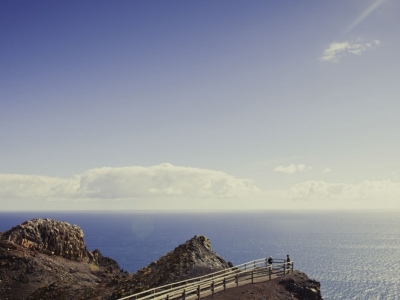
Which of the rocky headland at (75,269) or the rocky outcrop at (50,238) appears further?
the rocky outcrop at (50,238)

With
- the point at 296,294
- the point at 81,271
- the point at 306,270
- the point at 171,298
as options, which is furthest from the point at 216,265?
the point at 306,270

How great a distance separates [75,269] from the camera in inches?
2175

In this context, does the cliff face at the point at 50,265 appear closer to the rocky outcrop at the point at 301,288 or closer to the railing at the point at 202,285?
the railing at the point at 202,285

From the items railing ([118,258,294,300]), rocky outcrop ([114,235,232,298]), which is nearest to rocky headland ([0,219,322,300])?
rocky outcrop ([114,235,232,298])

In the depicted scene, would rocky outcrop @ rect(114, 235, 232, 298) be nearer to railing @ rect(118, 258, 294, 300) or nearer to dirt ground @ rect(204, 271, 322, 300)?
railing @ rect(118, 258, 294, 300)

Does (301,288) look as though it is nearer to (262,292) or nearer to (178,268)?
(262,292)

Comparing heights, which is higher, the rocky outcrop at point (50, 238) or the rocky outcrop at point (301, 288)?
the rocky outcrop at point (50, 238)

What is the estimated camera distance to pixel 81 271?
55906 mm

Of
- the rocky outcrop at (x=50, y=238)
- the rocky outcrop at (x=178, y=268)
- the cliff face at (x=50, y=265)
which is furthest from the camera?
the rocky outcrop at (x=50, y=238)

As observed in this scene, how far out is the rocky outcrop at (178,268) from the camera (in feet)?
129

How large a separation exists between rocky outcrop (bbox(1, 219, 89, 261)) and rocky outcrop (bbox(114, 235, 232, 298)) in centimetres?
2117

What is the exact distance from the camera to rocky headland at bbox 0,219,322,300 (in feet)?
130

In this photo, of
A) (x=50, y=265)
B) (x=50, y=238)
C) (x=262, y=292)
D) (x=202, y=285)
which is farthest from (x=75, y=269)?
(x=262, y=292)

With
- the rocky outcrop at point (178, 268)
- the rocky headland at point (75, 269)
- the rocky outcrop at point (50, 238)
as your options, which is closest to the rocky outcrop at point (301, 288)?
the rocky headland at point (75, 269)
